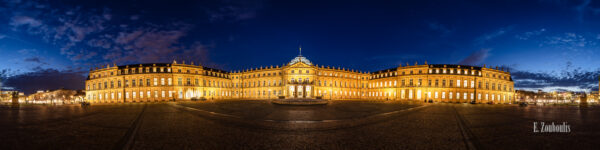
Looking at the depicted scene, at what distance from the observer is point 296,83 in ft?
197

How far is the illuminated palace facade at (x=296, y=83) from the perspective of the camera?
57812mm

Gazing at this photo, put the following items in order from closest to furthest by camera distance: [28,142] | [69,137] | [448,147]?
[448,147]
[28,142]
[69,137]

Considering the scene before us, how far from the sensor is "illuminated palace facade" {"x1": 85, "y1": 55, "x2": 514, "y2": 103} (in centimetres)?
5781

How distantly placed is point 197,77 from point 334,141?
62688mm

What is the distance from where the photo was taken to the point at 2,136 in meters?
10.1

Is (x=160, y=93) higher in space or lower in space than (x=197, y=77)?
lower

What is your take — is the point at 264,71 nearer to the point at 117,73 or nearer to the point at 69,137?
the point at 117,73

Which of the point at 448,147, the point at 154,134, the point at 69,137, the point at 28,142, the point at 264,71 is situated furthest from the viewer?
the point at 264,71

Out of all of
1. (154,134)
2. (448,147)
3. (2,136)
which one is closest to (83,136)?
(154,134)

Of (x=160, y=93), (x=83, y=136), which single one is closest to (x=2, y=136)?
(x=83, y=136)

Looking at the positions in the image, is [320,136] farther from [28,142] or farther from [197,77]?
[197,77]

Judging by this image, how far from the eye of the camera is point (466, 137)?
32.6 feet

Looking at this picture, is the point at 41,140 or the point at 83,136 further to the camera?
the point at 83,136

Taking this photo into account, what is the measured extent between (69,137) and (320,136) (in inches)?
451
